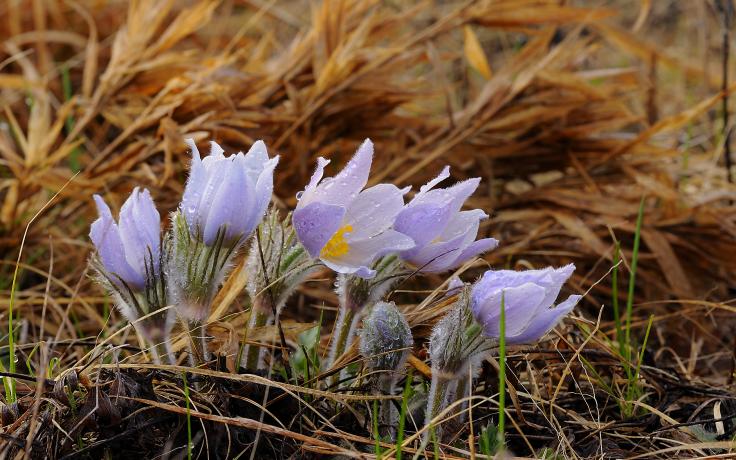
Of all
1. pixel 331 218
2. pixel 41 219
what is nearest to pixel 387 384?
pixel 331 218

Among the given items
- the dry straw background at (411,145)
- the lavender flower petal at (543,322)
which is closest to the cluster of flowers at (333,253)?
the lavender flower petal at (543,322)

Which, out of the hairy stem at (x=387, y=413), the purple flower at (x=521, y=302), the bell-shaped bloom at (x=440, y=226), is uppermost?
the bell-shaped bloom at (x=440, y=226)

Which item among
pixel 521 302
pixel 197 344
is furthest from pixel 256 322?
pixel 521 302

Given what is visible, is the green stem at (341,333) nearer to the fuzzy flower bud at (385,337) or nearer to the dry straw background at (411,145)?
the fuzzy flower bud at (385,337)

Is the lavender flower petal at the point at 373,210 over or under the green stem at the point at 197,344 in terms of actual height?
over

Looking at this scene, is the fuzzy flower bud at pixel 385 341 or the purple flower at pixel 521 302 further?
the fuzzy flower bud at pixel 385 341

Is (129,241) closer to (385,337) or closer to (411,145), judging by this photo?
(385,337)

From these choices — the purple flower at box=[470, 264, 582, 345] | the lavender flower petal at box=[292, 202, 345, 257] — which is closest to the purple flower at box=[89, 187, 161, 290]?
the lavender flower petal at box=[292, 202, 345, 257]

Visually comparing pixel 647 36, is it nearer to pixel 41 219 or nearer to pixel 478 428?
pixel 41 219

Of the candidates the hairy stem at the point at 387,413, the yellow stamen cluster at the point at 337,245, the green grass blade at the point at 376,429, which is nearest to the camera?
the green grass blade at the point at 376,429
